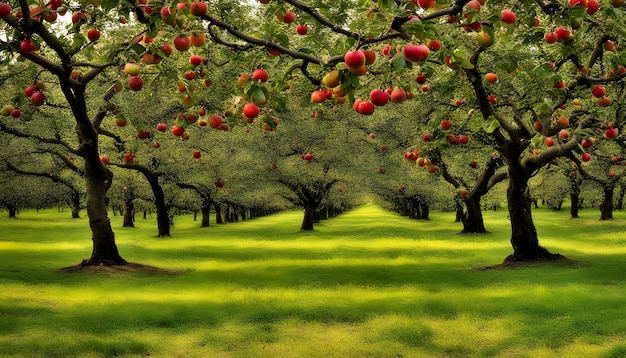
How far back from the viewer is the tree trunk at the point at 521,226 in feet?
62.3

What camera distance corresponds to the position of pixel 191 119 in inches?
333

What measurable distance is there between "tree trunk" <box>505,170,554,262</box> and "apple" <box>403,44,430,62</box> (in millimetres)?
14668

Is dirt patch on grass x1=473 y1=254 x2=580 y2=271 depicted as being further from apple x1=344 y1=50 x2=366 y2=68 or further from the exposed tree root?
apple x1=344 y1=50 x2=366 y2=68

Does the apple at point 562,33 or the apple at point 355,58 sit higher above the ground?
the apple at point 562,33

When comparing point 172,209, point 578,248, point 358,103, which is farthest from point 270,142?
point 358,103

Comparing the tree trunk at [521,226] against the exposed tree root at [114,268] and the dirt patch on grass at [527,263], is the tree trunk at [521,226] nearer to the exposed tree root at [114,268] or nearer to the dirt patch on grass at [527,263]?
the dirt patch on grass at [527,263]

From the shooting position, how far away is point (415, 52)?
16.9 feet

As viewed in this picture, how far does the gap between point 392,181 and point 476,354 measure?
35.5 m

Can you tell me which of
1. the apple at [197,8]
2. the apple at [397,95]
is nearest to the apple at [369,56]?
the apple at [397,95]

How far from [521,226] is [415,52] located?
15.8m

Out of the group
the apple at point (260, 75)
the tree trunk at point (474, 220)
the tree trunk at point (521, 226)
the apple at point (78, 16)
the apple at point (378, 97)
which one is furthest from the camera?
the tree trunk at point (474, 220)

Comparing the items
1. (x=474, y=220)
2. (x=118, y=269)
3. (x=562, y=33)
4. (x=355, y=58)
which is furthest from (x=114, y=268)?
(x=474, y=220)

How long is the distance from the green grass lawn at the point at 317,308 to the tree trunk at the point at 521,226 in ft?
2.71

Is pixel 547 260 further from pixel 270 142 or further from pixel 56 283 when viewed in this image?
pixel 270 142
